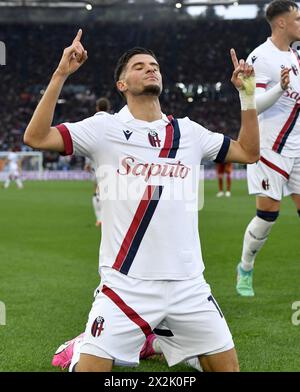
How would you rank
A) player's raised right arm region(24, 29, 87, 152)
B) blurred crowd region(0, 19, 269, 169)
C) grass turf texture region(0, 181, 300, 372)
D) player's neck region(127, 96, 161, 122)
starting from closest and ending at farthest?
player's raised right arm region(24, 29, 87, 152), player's neck region(127, 96, 161, 122), grass turf texture region(0, 181, 300, 372), blurred crowd region(0, 19, 269, 169)

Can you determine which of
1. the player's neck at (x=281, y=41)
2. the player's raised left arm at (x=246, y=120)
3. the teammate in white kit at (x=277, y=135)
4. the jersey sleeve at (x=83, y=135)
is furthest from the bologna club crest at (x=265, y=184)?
the jersey sleeve at (x=83, y=135)

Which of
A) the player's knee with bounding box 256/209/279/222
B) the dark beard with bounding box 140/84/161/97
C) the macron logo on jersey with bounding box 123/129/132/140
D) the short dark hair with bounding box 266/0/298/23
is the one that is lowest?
the player's knee with bounding box 256/209/279/222

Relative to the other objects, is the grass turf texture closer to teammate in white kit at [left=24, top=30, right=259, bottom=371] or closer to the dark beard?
teammate in white kit at [left=24, top=30, right=259, bottom=371]

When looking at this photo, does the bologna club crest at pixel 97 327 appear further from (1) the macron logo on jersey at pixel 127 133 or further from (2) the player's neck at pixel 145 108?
(2) the player's neck at pixel 145 108

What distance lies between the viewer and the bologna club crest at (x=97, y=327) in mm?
4105

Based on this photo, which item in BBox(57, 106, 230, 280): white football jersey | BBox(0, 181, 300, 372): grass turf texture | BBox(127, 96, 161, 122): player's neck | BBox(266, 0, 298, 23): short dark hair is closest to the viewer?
BBox(57, 106, 230, 280): white football jersey

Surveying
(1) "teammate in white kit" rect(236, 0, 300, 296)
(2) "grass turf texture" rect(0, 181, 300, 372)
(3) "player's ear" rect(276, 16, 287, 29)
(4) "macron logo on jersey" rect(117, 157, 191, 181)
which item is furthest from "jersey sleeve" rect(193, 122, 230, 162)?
(3) "player's ear" rect(276, 16, 287, 29)

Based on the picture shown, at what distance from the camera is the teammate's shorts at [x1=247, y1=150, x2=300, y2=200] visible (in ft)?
23.9

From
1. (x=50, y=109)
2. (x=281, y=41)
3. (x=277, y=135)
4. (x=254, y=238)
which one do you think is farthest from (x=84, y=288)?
(x=50, y=109)

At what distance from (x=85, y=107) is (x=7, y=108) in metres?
5.64

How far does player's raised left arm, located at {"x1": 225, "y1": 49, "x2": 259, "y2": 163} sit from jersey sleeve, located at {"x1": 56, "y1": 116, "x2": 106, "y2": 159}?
2.60 feet

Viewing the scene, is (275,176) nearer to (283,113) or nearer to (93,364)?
(283,113)
